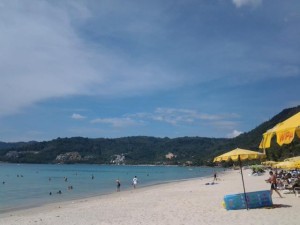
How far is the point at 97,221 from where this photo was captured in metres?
15.1

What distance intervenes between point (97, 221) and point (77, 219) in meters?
1.67

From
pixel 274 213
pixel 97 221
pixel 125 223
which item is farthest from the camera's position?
pixel 97 221

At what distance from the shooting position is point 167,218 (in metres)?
14.1

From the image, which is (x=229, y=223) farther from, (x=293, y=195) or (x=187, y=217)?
(x=293, y=195)

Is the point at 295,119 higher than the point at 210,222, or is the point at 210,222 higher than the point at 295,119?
the point at 295,119

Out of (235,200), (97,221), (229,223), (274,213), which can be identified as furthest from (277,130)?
(97,221)

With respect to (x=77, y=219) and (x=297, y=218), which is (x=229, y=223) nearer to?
(x=297, y=218)

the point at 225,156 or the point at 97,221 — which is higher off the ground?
the point at 225,156

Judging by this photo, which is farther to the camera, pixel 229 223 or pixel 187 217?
pixel 187 217

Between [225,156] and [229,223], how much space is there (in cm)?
260

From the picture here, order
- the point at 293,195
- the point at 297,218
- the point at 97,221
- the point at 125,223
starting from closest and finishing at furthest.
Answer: the point at 297,218
the point at 125,223
the point at 97,221
the point at 293,195

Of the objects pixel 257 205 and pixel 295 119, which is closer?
pixel 295 119

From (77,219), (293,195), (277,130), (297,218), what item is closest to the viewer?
(277,130)

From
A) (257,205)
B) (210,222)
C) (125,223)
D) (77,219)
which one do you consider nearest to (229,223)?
(210,222)
